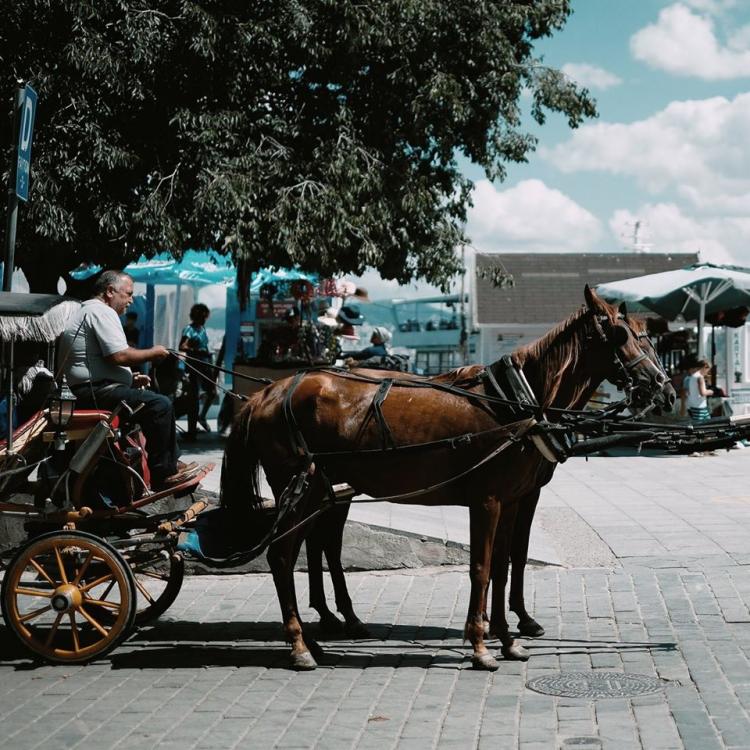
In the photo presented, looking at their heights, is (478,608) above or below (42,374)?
below

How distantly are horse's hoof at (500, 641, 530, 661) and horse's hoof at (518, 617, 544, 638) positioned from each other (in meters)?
0.52

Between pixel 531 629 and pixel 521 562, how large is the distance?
0.41 meters

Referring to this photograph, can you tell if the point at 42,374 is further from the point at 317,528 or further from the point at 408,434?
the point at 408,434

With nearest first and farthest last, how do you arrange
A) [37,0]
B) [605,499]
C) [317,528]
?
1. [317,528]
2. [605,499]
3. [37,0]

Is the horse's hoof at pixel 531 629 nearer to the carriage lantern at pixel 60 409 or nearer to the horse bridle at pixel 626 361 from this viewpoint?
the horse bridle at pixel 626 361

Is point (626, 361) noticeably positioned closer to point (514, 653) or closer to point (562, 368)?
point (562, 368)

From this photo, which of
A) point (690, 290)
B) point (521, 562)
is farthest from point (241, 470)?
point (690, 290)

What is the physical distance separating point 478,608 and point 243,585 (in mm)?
2986

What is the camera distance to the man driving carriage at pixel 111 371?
7.14m

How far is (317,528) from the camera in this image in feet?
25.3

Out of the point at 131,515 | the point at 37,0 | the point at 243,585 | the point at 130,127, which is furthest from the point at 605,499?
the point at 37,0

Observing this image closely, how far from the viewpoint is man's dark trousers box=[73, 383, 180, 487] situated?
7211 millimetres

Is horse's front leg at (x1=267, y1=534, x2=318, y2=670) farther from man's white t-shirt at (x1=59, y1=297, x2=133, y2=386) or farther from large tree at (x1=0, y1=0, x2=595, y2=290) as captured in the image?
large tree at (x1=0, y1=0, x2=595, y2=290)

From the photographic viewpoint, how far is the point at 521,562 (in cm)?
745
